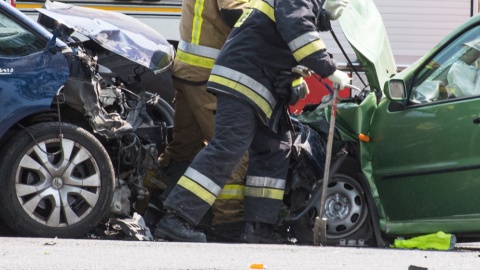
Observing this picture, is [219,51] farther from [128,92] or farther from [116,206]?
[116,206]

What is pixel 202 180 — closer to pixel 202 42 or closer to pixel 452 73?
pixel 202 42

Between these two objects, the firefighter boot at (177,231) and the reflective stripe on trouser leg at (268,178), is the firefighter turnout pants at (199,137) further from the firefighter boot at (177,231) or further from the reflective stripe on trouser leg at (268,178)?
the firefighter boot at (177,231)

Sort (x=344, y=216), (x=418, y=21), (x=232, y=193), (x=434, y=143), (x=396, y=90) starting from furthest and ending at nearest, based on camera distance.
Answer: (x=418, y=21), (x=232, y=193), (x=344, y=216), (x=396, y=90), (x=434, y=143)

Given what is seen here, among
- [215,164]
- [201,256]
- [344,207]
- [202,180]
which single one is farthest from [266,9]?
[201,256]

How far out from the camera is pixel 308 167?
7.58 m

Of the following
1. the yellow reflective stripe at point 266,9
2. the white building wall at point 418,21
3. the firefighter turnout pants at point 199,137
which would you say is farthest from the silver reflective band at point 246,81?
the white building wall at point 418,21

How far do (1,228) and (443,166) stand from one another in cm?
273

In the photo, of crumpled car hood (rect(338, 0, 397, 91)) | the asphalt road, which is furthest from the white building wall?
the asphalt road

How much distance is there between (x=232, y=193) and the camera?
768 cm

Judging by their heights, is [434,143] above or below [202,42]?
below

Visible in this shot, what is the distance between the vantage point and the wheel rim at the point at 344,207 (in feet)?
24.6

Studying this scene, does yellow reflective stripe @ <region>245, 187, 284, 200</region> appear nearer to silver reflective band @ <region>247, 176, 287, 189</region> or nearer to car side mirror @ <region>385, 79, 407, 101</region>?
silver reflective band @ <region>247, 176, 287, 189</region>

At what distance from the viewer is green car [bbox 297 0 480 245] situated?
7035 millimetres

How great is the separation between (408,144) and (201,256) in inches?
73.8
